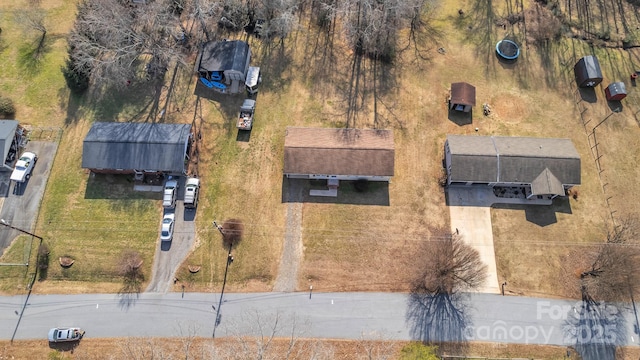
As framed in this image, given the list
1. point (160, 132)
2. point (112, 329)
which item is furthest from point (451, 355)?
point (160, 132)

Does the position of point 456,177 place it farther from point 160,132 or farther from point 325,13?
point 160,132

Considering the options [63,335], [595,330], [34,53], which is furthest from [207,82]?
[595,330]

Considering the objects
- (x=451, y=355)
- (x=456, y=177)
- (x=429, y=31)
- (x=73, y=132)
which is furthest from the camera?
(x=429, y=31)

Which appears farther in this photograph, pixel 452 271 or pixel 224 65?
pixel 224 65

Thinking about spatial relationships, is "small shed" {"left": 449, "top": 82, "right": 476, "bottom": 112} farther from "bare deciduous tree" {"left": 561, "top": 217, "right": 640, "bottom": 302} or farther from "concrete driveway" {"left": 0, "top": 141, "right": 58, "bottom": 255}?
"concrete driveway" {"left": 0, "top": 141, "right": 58, "bottom": 255}

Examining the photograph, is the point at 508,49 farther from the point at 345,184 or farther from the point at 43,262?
the point at 43,262

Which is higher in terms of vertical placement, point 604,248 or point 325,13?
point 325,13

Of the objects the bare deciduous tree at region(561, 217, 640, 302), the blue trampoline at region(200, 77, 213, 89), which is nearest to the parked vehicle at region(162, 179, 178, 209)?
the blue trampoline at region(200, 77, 213, 89)

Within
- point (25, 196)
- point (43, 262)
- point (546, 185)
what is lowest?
point (43, 262)
